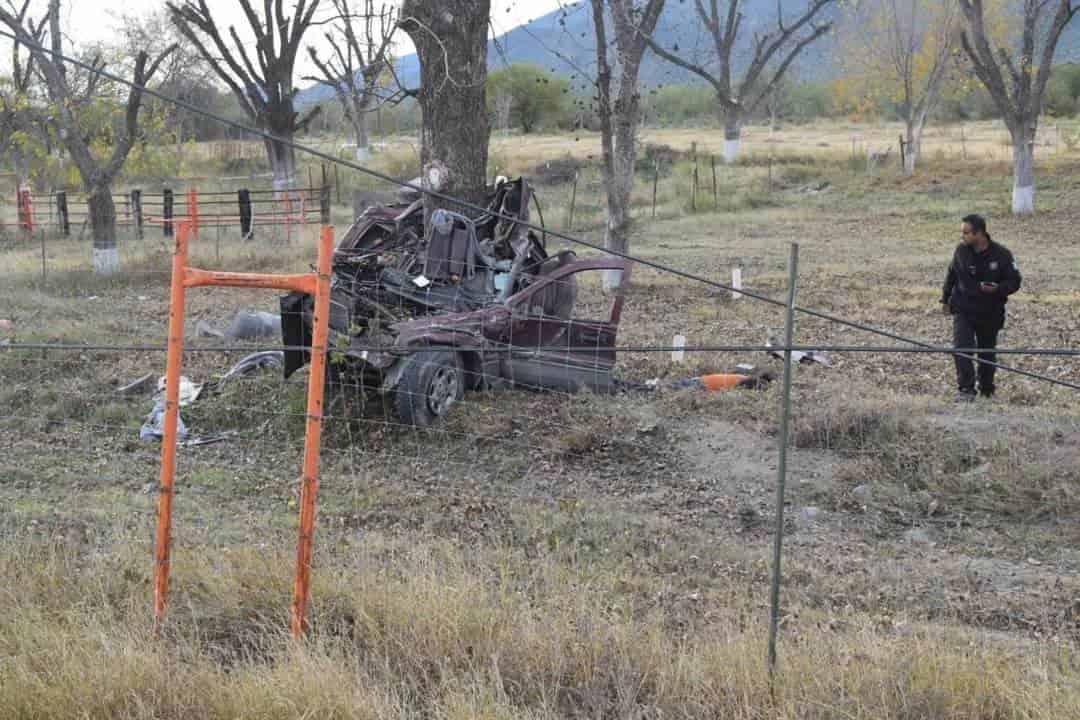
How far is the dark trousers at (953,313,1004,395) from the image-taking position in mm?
10195

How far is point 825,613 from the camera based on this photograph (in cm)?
535

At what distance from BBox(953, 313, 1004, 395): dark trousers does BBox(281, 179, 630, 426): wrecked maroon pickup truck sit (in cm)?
295

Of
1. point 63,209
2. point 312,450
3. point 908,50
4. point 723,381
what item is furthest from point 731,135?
point 312,450

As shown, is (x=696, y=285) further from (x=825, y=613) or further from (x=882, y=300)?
(x=825, y=613)

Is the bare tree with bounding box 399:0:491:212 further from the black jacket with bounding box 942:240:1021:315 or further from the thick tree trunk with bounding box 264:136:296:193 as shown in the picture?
the thick tree trunk with bounding box 264:136:296:193

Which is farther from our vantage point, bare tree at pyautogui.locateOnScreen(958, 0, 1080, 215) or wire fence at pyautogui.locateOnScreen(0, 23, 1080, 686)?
bare tree at pyautogui.locateOnScreen(958, 0, 1080, 215)

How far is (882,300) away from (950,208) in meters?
14.4

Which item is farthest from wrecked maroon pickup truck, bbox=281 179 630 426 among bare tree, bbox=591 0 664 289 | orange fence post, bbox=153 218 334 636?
bare tree, bbox=591 0 664 289

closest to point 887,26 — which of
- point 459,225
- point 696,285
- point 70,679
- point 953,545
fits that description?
point 696,285

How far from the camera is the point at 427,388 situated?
9.27 m

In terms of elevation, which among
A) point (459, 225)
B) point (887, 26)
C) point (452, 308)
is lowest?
point (452, 308)

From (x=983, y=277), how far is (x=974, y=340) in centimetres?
60

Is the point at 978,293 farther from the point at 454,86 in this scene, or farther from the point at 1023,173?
the point at 1023,173

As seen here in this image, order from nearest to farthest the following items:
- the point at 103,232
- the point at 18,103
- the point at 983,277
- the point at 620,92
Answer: the point at 983,277
the point at 620,92
the point at 103,232
the point at 18,103
